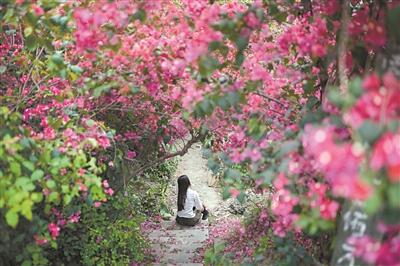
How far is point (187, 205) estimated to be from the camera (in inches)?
245

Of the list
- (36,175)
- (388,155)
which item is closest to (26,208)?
(36,175)

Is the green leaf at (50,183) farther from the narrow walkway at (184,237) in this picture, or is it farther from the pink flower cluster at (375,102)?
the narrow walkway at (184,237)

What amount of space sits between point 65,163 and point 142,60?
0.79 meters

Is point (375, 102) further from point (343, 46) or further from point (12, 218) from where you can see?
point (12, 218)

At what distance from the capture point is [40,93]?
3.39 m

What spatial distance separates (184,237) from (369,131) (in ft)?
16.0

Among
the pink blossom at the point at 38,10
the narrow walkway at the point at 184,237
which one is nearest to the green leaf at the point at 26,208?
the pink blossom at the point at 38,10

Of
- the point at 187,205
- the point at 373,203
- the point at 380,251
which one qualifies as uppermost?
the point at 373,203

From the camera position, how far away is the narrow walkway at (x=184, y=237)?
211 inches

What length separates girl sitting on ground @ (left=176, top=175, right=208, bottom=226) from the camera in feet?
20.5

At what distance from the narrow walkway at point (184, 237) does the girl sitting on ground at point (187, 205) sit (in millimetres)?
99

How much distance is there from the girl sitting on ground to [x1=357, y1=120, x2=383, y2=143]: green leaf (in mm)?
4947

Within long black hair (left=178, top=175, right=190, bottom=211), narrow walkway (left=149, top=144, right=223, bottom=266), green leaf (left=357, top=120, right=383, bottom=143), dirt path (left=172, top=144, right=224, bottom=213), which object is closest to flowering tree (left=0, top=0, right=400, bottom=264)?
green leaf (left=357, top=120, right=383, bottom=143)

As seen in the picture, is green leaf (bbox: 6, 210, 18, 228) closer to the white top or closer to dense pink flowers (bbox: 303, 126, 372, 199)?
dense pink flowers (bbox: 303, 126, 372, 199)
